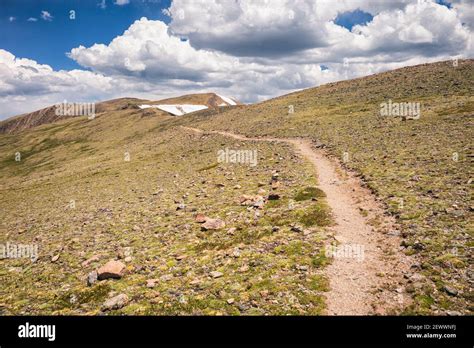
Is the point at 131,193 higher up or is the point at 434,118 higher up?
the point at 434,118

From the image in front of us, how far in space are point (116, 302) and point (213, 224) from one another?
8.69 m

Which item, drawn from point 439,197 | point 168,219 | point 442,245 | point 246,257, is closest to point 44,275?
point 168,219

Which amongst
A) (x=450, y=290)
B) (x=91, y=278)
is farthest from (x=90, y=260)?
(x=450, y=290)

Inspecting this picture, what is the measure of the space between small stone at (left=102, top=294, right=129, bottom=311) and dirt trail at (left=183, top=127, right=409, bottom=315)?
7.61 metres

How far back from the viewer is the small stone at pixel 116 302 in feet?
39.0

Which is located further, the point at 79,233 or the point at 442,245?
the point at 79,233

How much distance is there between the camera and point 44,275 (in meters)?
16.5

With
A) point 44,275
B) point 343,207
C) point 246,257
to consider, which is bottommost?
point 44,275

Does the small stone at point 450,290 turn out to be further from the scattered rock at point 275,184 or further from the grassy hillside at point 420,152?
the scattered rock at point 275,184

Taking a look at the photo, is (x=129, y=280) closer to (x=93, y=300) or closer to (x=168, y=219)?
(x=93, y=300)

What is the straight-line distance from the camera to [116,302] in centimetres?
1203

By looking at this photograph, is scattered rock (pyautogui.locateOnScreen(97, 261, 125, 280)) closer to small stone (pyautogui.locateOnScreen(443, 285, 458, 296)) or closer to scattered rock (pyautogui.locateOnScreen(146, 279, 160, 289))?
scattered rock (pyautogui.locateOnScreen(146, 279, 160, 289))
